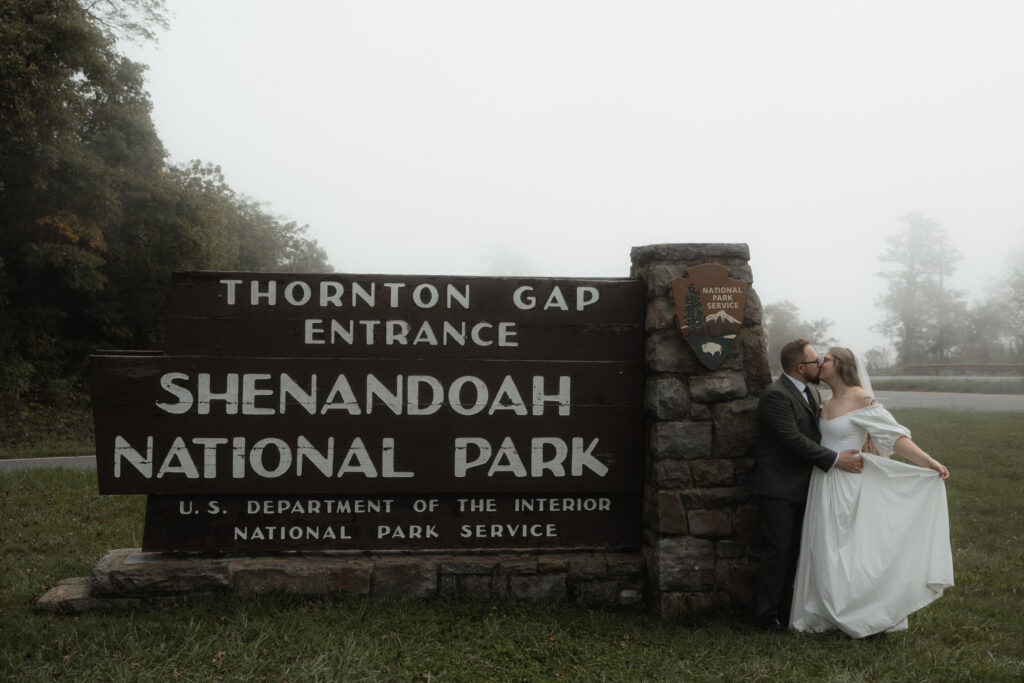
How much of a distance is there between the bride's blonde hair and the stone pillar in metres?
0.45

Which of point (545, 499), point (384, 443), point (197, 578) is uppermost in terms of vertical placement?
point (384, 443)

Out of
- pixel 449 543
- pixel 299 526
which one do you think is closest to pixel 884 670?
pixel 449 543

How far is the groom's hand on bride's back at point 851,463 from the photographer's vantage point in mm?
4188

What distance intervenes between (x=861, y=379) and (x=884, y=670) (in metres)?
1.73

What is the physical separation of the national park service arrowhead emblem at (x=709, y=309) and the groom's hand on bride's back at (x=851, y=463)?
940 mm

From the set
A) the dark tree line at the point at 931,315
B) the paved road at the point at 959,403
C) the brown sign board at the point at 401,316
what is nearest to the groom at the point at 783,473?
the brown sign board at the point at 401,316

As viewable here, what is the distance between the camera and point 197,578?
4.23 m

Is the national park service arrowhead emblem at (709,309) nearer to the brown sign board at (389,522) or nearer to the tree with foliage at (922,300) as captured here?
the brown sign board at (389,522)

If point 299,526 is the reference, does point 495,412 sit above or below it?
above

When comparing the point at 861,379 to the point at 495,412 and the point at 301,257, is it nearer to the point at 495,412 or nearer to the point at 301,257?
the point at 495,412

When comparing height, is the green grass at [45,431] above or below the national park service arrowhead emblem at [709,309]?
below

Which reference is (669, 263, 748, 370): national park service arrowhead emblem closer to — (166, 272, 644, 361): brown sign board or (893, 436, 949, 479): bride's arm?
(166, 272, 644, 361): brown sign board

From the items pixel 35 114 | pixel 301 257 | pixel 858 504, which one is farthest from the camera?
pixel 301 257

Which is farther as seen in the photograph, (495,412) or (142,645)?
(495,412)
